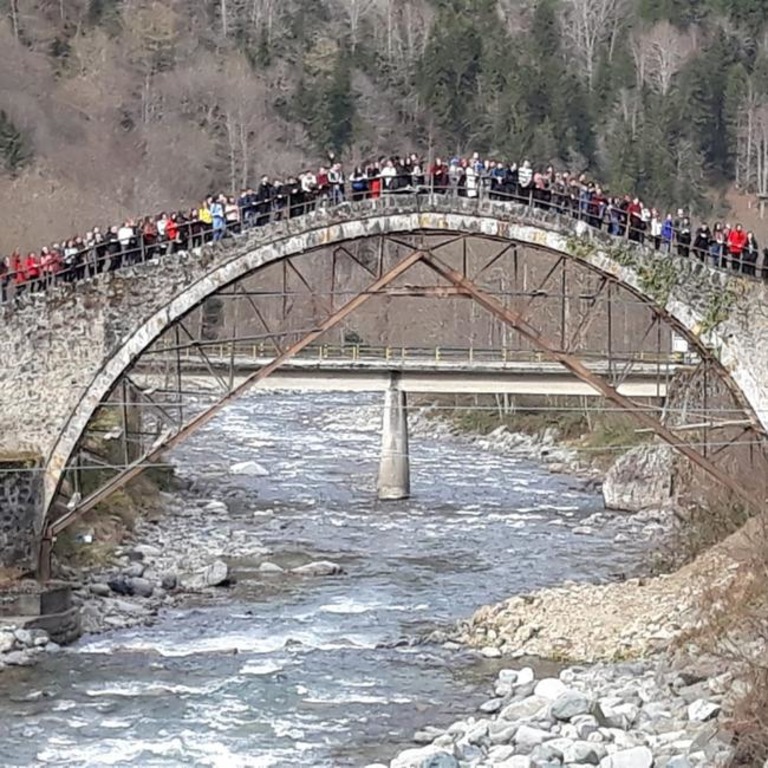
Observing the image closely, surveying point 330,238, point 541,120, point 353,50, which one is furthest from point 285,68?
point 330,238

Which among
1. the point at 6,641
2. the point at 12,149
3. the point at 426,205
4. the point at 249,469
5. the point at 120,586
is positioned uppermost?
the point at 12,149

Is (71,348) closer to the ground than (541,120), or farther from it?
closer to the ground

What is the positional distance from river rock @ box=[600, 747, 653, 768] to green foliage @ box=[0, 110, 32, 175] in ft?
253

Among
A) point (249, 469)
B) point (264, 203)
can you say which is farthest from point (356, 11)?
point (264, 203)

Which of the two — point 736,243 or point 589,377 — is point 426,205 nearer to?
point 589,377

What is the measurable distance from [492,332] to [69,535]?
133 feet

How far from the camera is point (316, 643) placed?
28.8m

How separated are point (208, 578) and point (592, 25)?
315 feet

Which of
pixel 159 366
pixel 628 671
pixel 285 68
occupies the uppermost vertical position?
pixel 285 68

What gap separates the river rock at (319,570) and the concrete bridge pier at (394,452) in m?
12.9

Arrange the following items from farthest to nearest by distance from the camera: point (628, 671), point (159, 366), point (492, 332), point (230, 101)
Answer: point (230, 101) < point (492, 332) < point (159, 366) < point (628, 671)

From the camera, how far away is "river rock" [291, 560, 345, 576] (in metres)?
35.8

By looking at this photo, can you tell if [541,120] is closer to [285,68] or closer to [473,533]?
[285,68]

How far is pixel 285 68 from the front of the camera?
11875 cm
